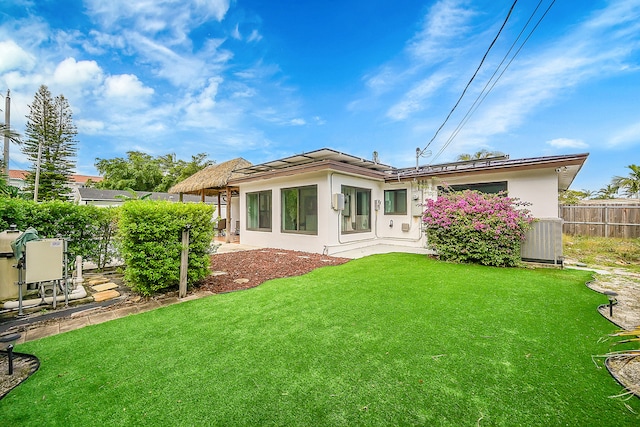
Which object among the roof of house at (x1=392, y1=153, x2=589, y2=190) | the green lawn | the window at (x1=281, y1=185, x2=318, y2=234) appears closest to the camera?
the green lawn

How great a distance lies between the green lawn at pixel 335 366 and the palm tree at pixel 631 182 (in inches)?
867

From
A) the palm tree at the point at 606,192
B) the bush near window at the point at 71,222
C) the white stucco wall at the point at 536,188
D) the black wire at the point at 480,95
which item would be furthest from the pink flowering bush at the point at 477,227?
the palm tree at the point at 606,192

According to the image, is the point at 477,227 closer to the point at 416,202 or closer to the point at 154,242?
the point at 416,202

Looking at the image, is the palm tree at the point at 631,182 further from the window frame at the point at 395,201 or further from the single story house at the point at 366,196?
the window frame at the point at 395,201

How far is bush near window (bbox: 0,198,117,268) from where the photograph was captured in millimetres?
4738

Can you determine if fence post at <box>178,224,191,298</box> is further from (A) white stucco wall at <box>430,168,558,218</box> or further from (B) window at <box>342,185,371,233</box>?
(A) white stucco wall at <box>430,168,558,218</box>

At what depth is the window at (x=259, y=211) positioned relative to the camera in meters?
11.2

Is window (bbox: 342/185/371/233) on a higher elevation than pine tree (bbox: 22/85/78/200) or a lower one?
lower

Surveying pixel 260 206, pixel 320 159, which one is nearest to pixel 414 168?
pixel 320 159

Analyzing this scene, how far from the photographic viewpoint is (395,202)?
1117 cm

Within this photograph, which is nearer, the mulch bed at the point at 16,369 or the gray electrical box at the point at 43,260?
the mulch bed at the point at 16,369

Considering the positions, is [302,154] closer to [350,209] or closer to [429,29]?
[350,209]

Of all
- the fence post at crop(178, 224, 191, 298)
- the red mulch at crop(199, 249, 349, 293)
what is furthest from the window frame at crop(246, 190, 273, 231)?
the fence post at crop(178, 224, 191, 298)

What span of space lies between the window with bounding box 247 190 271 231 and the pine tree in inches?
612
